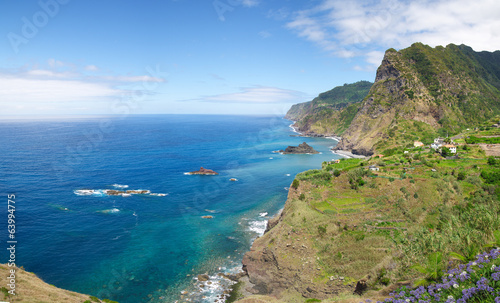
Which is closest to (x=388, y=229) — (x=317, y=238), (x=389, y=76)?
(x=317, y=238)

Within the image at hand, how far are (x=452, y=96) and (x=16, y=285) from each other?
196280mm

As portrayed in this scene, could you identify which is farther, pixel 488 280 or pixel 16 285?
pixel 16 285

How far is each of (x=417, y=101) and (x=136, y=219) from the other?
479ft

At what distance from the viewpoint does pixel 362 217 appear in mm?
47031

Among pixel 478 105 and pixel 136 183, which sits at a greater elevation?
pixel 478 105

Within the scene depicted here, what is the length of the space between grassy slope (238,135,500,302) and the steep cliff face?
2695 inches

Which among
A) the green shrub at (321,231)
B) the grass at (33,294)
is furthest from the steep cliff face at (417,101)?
the grass at (33,294)

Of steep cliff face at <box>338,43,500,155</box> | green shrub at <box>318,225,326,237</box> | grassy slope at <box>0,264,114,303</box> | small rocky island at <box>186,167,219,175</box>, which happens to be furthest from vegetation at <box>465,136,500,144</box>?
grassy slope at <box>0,264,114,303</box>

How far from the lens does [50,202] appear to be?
69.8 meters

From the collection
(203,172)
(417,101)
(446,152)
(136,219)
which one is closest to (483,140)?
(446,152)

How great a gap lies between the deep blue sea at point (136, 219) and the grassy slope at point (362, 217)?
1132cm

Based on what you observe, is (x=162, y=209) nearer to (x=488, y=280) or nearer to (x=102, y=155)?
(x=488, y=280)

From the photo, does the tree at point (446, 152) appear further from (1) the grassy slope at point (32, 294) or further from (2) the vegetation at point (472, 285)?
(1) the grassy slope at point (32, 294)

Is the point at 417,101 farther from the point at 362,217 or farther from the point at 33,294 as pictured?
the point at 33,294
